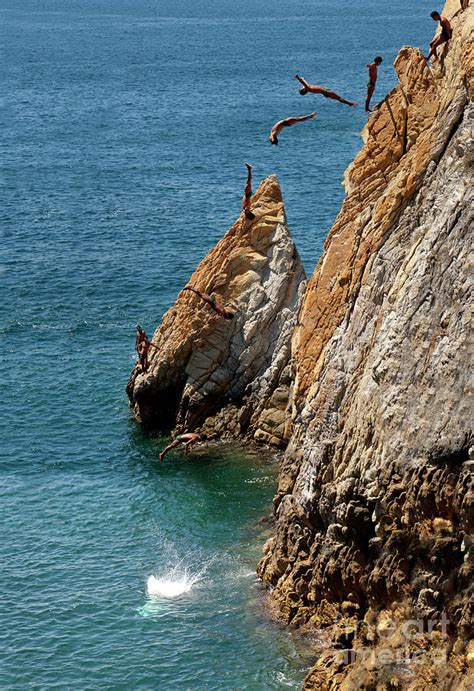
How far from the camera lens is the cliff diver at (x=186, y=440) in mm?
52531

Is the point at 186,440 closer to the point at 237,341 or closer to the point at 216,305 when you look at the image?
the point at 237,341

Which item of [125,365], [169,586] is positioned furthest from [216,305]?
[169,586]

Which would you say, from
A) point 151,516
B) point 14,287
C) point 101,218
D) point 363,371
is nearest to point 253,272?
point 151,516

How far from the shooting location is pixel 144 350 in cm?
5684

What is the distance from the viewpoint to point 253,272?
5638 centimetres

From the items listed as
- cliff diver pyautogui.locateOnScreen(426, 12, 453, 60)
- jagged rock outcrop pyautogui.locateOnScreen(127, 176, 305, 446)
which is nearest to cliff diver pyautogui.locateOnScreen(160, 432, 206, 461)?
jagged rock outcrop pyautogui.locateOnScreen(127, 176, 305, 446)

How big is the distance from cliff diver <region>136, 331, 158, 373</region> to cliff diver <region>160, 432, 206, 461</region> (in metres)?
4.03

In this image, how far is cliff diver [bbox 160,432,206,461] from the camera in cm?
5253

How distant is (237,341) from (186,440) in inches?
214

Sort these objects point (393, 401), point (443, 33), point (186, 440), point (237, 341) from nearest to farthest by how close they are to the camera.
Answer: point (393, 401) → point (443, 33) → point (186, 440) → point (237, 341)

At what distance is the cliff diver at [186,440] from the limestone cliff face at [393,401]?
34.2ft

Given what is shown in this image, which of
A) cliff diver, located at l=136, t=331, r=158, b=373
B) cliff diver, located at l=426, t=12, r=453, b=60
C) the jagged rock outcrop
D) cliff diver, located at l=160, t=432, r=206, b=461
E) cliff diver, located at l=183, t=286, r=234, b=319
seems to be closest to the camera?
cliff diver, located at l=426, t=12, r=453, b=60

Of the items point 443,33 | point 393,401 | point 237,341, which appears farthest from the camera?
point 237,341

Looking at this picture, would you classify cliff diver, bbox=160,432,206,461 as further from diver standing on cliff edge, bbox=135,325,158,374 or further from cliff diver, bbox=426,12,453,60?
cliff diver, bbox=426,12,453,60
